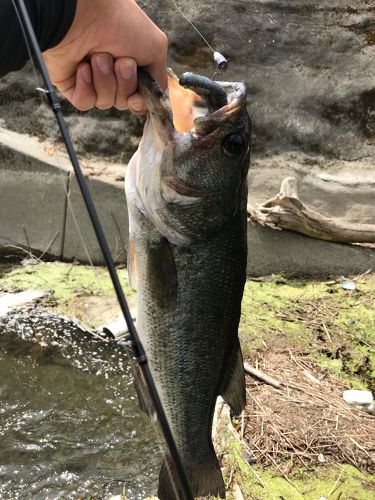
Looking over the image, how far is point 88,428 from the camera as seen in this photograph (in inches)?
128

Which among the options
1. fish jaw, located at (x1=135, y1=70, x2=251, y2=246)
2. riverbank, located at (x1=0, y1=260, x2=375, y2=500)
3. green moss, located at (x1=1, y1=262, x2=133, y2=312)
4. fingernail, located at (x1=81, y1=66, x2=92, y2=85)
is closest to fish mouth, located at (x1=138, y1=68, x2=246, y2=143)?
fish jaw, located at (x1=135, y1=70, x2=251, y2=246)

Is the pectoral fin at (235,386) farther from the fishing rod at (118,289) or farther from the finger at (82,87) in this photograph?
the finger at (82,87)

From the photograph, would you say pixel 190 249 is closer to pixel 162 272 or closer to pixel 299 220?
pixel 162 272

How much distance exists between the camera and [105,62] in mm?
1691

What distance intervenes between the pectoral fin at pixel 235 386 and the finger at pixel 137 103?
885 millimetres

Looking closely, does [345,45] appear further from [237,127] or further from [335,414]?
[237,127]

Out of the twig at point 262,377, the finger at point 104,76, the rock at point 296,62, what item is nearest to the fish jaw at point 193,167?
the finger at point 104,76

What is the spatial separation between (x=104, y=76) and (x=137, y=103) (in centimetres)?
14

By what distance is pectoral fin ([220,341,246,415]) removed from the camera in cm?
185

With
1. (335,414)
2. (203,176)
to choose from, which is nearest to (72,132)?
(335,414)

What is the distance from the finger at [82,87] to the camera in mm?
1758

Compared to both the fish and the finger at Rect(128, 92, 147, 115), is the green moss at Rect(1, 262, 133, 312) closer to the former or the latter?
the fish

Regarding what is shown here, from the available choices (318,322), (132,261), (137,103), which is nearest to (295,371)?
(318,322)

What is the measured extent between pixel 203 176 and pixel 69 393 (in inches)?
93.6
